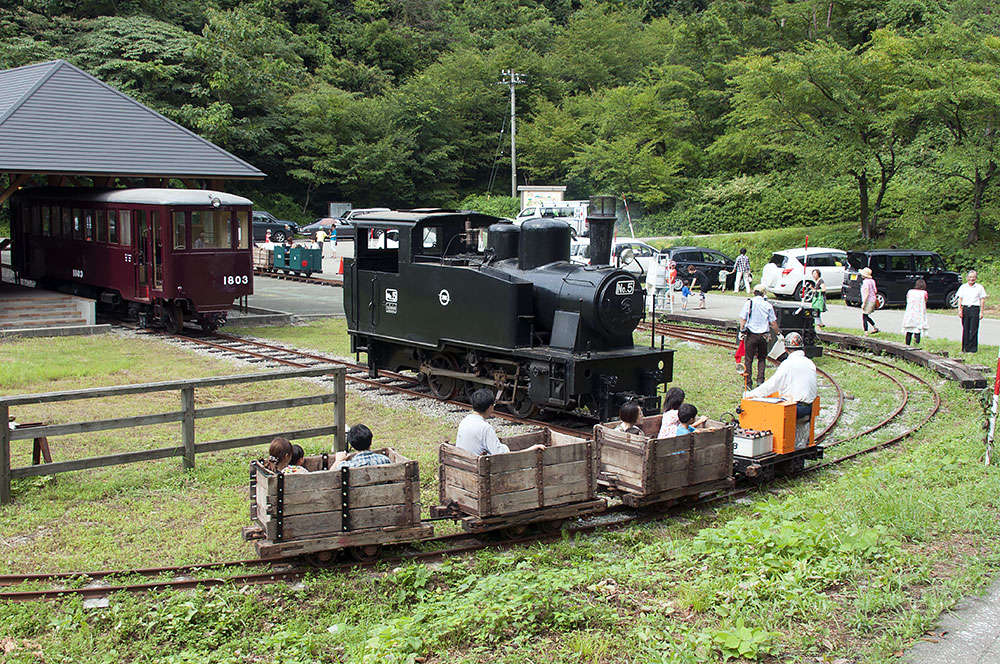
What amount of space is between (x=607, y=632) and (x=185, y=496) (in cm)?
467

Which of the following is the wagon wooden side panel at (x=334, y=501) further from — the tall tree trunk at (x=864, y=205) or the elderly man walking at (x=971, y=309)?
the tall tree trunk at (x=864, y=205)

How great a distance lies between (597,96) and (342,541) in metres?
48.3

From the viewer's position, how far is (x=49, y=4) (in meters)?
48.3

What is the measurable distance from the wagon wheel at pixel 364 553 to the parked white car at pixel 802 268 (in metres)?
18.9

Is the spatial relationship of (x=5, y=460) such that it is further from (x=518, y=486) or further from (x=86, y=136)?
(x=86, y=136)

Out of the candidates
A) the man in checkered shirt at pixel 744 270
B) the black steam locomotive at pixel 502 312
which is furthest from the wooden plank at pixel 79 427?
the man in checkered shirt at pixel 744 270

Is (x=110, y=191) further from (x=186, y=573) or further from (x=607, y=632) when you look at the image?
(x=607, y=632)

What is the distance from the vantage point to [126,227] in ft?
64.0

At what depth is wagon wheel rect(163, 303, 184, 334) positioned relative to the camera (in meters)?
19.3

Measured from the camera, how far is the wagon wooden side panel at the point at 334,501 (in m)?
6.41

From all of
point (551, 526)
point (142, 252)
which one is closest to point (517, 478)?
point (551, 526)

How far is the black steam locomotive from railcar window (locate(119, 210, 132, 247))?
307 inches

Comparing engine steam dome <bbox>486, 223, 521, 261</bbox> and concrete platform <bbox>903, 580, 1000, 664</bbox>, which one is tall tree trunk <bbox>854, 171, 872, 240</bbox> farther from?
concrete platform <bbox>903, 580, 1000, 664</bbox>

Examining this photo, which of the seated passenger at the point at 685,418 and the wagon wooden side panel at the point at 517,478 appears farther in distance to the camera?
the seated passenger at the point at 685,418
